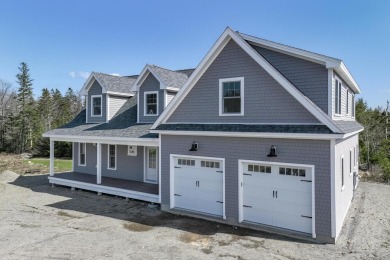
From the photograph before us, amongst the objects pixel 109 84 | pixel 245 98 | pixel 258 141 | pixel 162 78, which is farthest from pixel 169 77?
pixel 258 141

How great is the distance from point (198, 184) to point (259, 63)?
18.0ft

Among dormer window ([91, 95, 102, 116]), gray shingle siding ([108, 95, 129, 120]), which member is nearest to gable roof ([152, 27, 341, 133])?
gray shingle siding ([108, 95, 129, 120])

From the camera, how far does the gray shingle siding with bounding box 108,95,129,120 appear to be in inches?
727

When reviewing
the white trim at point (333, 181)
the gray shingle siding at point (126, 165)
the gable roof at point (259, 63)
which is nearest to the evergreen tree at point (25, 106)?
the gray shingle siding at point (126, 165)

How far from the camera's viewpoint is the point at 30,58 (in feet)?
175

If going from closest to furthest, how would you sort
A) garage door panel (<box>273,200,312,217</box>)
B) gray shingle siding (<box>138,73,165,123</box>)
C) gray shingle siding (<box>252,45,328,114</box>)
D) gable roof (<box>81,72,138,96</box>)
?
garage door panel (<box>273,200,312,217</box>)
gray shingle siding (<box>252,45,328,114</box>)
gray shingle siding (<box>138,73,165,123</box>)
gable roof (<box>81,72,138,96</box>)

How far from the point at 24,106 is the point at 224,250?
4906cm

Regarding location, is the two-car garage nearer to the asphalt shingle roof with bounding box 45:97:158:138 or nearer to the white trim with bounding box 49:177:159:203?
the white trim with bounding box 49:177:159:203

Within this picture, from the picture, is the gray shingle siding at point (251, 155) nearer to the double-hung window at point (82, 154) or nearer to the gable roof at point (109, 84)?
the gable roof at point (109, 84)

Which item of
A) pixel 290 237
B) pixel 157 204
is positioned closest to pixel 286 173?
pixel 290 237

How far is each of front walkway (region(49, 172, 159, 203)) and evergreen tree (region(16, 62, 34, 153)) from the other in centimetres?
3033

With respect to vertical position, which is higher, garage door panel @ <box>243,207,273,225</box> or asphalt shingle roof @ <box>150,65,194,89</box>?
asphalt shingle roof @ <box>150,65,194,89</box>

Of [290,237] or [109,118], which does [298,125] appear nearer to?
[290,237]

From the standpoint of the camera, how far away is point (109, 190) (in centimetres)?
1523
